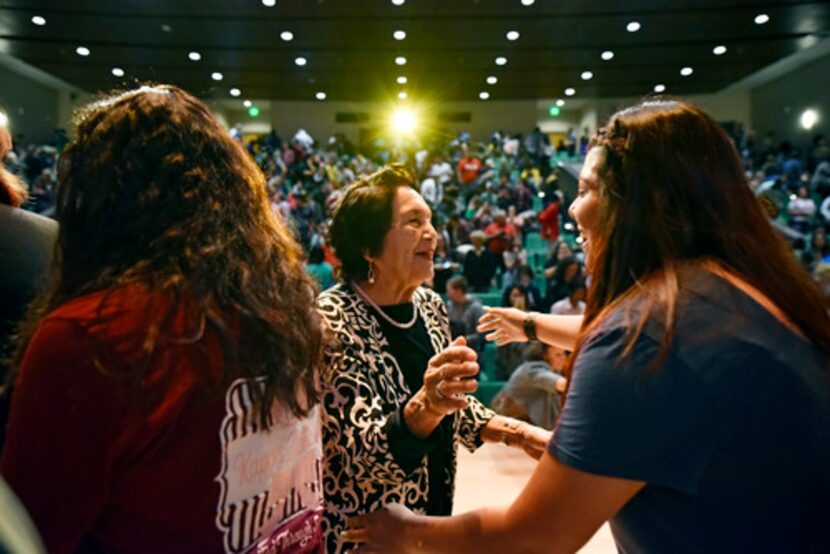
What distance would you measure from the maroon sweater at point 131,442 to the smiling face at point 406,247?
3.31 feet

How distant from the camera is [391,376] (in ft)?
6.01

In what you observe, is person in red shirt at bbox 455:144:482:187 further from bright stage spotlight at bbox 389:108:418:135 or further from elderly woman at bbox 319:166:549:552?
elderly woman at bbox 319:166:549:552

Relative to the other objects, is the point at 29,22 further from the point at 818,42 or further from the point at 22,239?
the point at 818,42

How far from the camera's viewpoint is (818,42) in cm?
1588

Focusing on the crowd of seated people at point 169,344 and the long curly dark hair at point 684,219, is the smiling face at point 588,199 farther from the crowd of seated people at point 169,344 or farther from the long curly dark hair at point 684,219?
the long curly dark hair at point 684,219

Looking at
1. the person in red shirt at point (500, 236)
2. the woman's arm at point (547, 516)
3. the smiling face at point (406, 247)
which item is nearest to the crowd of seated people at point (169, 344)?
the woman's arm at point (547, 516)

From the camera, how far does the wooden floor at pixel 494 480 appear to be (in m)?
3.98

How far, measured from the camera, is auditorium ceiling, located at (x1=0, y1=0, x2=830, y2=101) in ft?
39.8

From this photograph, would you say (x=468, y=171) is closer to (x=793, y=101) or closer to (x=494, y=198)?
(x=494, y=198)

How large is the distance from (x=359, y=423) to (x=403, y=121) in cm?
1988

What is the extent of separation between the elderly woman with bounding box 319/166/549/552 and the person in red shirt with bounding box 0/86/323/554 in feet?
1.47

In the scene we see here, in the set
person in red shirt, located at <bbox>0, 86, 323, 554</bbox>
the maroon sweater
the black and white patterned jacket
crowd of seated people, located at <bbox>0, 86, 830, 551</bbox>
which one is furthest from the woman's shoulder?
the maroon sweater

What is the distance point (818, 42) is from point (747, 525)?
1801 centimetres

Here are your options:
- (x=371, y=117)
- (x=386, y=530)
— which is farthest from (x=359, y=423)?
(x=371, y=117)
